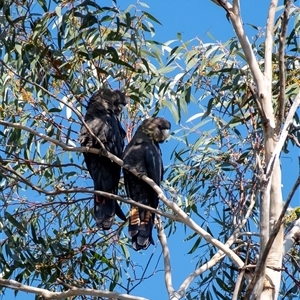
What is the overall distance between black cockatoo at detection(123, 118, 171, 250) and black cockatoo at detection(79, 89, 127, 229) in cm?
7

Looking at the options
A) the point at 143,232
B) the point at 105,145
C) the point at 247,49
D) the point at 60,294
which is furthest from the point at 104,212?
the point at 247,49

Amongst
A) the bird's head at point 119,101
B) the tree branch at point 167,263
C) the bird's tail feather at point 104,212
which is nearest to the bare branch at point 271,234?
the tree branch at point 167,263

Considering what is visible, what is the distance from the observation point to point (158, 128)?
4.21 meters

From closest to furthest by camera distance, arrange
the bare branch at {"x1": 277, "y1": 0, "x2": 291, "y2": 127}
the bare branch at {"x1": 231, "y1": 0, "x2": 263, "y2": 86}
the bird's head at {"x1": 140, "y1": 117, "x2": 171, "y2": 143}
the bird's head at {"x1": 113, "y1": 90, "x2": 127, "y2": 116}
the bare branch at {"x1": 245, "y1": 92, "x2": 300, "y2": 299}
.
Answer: the bare branch at {"x1": 245, "y1": 92, "x2": 300, "y2": 299} < the bare branch at {"x1": 277, "y1": 0, "x2": 291, "y2": 127} < the bare branch at {"x1": 231, "y1": 0, "x2": 263, "y2": 86} < the bird's head at {"x1": 113, "y1": 90, "x2": 127, "y2": 116} < the bird's head at {"x1": 140, "y1": 117, "x2": 171, "y2": 143}

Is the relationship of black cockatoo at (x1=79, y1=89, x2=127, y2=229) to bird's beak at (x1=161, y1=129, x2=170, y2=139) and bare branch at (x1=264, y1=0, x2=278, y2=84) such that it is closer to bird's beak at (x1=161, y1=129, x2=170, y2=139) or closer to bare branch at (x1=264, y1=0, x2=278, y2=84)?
bird's beak at (x1=161, y1=129, x2=170, y2=139)

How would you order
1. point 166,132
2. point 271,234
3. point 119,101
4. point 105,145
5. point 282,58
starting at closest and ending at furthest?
point 271,234
point 282,58
point 105,145
point 119,101
point 166,132

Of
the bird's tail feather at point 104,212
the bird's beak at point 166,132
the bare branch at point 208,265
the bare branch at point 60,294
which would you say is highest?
the bird's beak at point 166,132

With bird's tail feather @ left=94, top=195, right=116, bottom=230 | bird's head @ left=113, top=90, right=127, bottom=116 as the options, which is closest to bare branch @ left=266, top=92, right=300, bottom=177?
bird's tail feather @ left=94, top=195, right=116, bottom=230

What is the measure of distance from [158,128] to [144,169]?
328mm

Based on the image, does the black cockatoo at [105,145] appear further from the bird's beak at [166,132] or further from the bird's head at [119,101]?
the bird's beak at [166,132]

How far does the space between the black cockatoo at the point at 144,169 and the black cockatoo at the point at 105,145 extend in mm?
69

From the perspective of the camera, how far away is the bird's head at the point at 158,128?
4.17 metres

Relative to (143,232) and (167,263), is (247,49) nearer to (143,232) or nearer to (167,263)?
(167,263)

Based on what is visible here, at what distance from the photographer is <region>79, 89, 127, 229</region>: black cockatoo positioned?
3.85m
